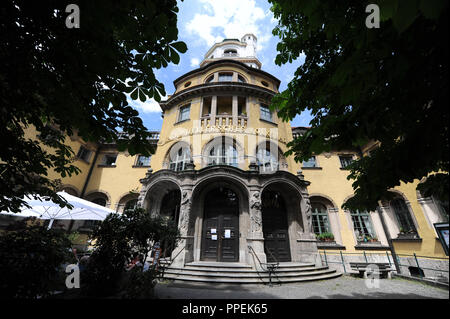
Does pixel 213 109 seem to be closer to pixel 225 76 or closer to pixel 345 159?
pixel 225 76

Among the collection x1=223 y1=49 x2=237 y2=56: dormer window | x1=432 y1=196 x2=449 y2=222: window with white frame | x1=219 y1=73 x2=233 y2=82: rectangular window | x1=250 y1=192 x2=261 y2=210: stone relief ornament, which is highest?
x1=223 y1=49 x2=237 y2=56: dormer window

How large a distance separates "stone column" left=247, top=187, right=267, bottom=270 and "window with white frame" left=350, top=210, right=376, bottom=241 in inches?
320

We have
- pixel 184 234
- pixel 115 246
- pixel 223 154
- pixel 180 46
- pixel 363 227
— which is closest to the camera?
pixel 180 46

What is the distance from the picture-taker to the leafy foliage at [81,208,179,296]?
17.3 feet

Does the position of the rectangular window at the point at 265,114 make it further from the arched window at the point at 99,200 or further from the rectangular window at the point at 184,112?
the arched window at the point at 99,200

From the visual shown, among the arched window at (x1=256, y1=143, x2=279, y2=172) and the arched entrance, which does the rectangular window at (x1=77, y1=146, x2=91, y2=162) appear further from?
the arched window at (x1=256, y1=143, x2=279, y2=172)

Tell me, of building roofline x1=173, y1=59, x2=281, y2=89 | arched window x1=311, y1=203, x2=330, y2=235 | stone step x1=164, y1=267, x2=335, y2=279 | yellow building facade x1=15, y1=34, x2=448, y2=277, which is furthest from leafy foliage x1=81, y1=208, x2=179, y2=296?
building roofline x1=173, y1=59, x2=281, y2=89

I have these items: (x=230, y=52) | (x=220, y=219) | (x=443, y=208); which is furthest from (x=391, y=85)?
(x=230, y=52)

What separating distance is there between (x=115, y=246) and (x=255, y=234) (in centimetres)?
626

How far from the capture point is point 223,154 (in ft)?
40.1

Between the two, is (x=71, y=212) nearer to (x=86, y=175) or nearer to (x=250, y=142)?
(x=86, y=175)

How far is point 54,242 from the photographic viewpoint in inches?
153

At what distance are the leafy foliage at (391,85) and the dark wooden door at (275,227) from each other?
8935 mm

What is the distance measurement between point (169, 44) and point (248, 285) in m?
8.53
